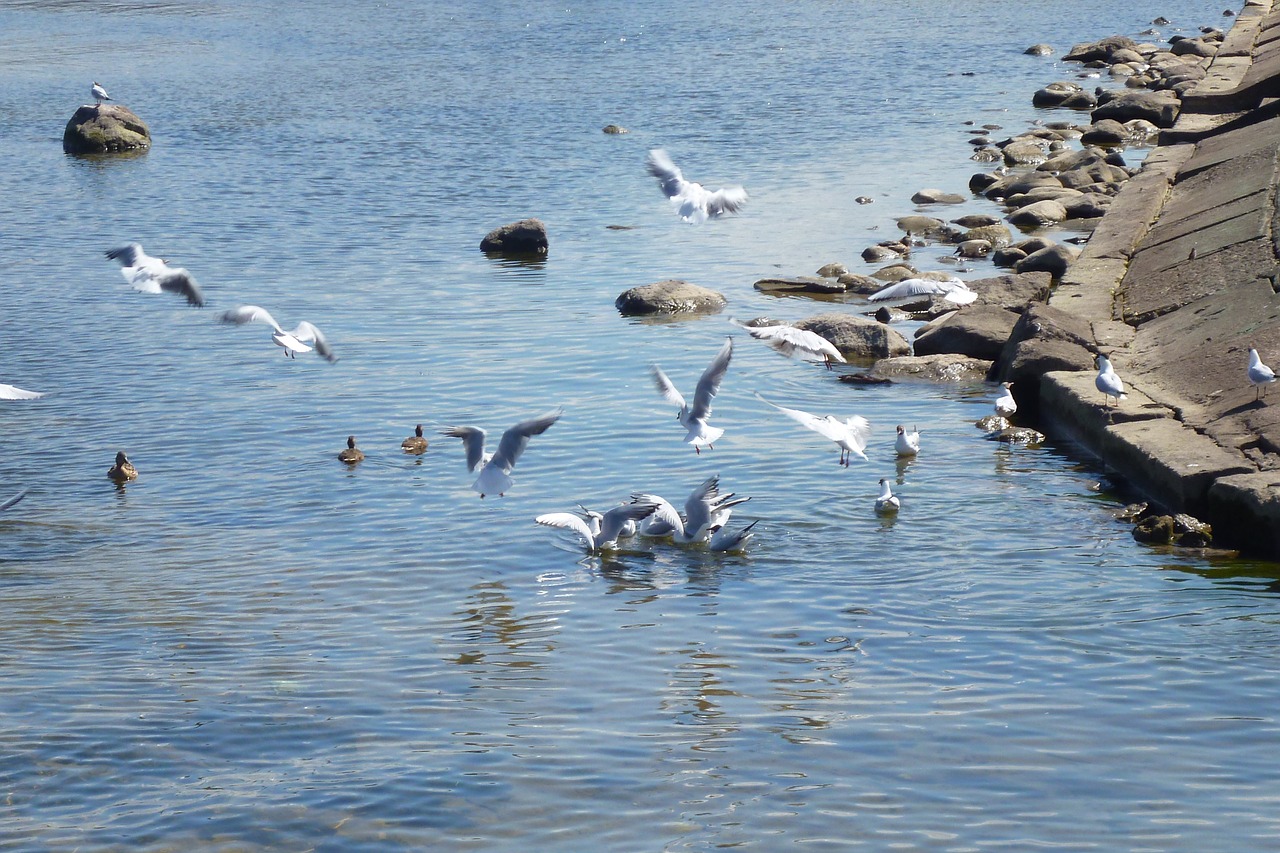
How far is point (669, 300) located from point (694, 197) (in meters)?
5.44

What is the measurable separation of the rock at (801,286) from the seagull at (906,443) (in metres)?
6.64

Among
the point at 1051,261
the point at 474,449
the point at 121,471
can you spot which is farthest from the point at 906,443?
the point at 1051,261

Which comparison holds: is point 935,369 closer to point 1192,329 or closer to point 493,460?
point 1192,329

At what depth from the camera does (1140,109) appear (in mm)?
32438

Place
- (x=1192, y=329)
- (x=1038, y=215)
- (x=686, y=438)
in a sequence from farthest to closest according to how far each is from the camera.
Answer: (x=1038, y=215)
(x=1192, y=329)
(x=686, y=438)

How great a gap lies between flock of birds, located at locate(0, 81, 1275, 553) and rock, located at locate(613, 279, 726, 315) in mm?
4889

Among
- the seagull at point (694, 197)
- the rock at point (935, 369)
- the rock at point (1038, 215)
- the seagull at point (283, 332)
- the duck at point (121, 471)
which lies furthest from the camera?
the rock at point (1038, 215)

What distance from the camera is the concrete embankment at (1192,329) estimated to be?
11.1 meters

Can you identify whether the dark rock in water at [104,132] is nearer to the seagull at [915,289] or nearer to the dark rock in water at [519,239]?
the dark rock in water at [519,239]

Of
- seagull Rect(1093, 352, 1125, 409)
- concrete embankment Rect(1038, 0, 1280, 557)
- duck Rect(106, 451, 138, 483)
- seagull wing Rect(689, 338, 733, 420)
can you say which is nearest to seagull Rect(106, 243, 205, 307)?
duck Rect(106, 451, 138, 483)

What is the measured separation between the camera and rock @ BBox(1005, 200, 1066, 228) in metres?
23.2

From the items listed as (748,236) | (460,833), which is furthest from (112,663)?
(748,236)

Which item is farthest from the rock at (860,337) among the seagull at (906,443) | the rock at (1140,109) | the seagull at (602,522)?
the rock at (1140,109)

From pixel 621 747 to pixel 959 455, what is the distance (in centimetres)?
615
